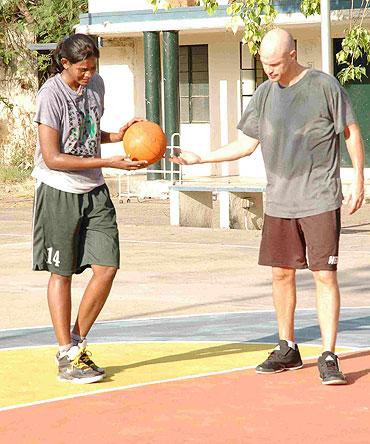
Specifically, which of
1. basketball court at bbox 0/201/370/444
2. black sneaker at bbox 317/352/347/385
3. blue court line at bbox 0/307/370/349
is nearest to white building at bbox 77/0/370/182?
basketball court at bbox 0/201/370/444

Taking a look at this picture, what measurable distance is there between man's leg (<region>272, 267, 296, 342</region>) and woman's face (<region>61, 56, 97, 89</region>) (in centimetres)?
166

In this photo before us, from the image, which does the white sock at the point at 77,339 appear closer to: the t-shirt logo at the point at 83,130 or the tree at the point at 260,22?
the t-shirt logo at the point at 83,130

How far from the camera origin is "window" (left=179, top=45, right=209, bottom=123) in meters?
27.4

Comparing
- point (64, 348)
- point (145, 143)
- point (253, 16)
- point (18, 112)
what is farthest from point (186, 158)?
point (18, 112)

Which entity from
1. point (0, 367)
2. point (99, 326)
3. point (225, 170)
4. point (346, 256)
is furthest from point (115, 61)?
point (0, 367)

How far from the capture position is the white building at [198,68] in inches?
992

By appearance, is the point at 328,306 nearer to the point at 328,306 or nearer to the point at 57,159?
the point at 328,306

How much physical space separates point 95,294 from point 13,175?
19490 mm

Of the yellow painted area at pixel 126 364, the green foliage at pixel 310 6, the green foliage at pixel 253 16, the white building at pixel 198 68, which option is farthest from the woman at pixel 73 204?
the white building at pixel 198 68

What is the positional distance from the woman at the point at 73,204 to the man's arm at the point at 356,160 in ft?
4.08

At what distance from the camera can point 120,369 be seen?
9.06m

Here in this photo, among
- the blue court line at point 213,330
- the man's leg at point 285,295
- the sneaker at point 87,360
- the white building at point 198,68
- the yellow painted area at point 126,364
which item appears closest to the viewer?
the yellow painted area at point 126,364

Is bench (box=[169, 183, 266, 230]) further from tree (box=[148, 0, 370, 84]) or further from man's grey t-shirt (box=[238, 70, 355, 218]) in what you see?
man's grey t-shirt (box=[238, 70, 355, 218])

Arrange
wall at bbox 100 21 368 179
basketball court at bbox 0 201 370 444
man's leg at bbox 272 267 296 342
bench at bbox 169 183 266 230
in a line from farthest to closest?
wall at bbox 100 21 368 179 → bench at bbox 169 183 266 230 → man's leg at bbox 272 267 296 342 → basketball court at bbox 0 201 370 444
